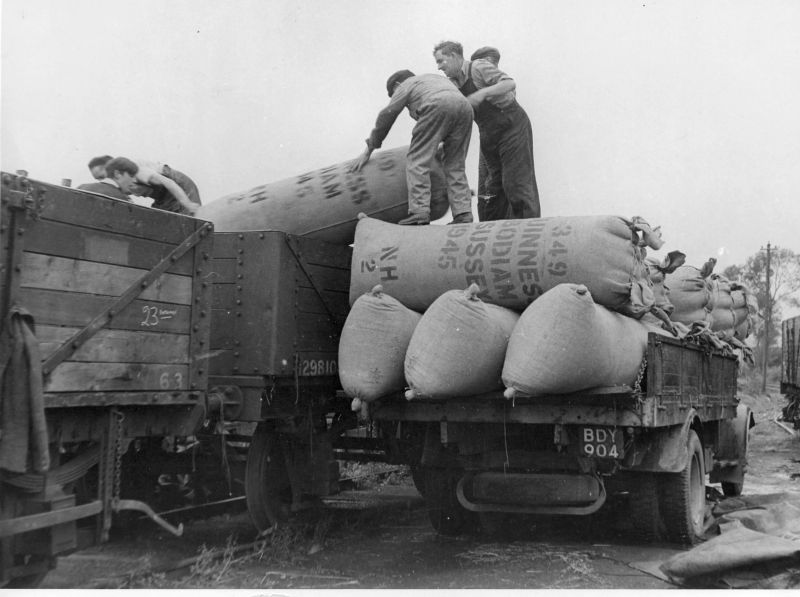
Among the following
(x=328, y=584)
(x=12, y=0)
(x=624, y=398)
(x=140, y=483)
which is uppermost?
(x=12, y=0)

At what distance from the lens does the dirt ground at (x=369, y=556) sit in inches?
193

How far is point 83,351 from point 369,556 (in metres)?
2.77

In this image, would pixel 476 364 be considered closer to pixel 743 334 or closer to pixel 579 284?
pixel 579 284

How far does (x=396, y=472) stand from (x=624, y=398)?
17.3ft

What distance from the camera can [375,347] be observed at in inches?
198

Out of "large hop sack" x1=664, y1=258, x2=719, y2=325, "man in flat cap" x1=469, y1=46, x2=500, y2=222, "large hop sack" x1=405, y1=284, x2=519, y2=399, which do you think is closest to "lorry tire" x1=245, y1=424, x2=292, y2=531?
"large hop sack" x1=405, y1=284, x2=519, y2=399

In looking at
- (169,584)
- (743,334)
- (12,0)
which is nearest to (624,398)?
(169,584)

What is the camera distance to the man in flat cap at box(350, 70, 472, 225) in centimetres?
598

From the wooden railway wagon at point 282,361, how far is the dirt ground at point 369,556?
43 centimetres

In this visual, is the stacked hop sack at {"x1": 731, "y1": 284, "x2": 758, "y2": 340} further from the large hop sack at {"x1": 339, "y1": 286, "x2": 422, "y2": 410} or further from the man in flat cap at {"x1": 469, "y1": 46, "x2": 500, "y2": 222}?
the large hop sack at {"x1": 339, "y1": 286, "x2": 422, "y2": 410}

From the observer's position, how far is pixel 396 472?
9805mm

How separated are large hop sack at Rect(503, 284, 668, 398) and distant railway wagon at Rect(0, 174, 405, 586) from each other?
1600 mm

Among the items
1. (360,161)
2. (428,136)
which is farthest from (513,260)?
(360,161)

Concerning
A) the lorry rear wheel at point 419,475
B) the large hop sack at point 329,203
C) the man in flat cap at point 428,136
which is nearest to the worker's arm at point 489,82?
the man in flat cap at point 428,136
